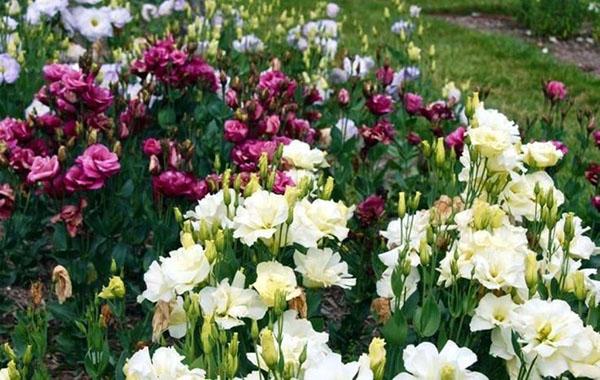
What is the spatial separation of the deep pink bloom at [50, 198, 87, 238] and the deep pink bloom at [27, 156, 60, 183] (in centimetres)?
13

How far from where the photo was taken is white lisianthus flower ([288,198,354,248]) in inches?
96.5

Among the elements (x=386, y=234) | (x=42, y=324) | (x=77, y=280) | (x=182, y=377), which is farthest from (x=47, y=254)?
(x=182, y=377)

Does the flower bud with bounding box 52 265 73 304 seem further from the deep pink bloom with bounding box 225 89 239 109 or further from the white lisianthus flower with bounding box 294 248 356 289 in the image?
the deep pink bloom with bounding box 225 89 239 109

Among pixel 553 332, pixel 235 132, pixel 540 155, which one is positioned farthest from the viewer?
pixel 235 132

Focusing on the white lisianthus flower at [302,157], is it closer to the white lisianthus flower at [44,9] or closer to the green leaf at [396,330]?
the green leaf at [396,330]

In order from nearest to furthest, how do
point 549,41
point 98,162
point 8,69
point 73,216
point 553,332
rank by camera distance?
point 553,332
point 98,162
point 73,216
point 8,69
point 549,41

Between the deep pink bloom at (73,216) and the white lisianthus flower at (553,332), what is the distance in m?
1.61

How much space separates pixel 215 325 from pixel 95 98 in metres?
1.56

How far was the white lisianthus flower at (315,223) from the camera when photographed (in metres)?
2.45

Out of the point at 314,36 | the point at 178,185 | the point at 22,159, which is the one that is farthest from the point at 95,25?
the point at 178,185

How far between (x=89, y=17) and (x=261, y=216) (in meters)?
3.32

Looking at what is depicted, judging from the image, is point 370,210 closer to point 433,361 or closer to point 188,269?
point 188,269

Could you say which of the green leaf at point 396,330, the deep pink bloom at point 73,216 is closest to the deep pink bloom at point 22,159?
the deep pink bloom at point 73,216

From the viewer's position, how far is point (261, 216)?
238 cm
